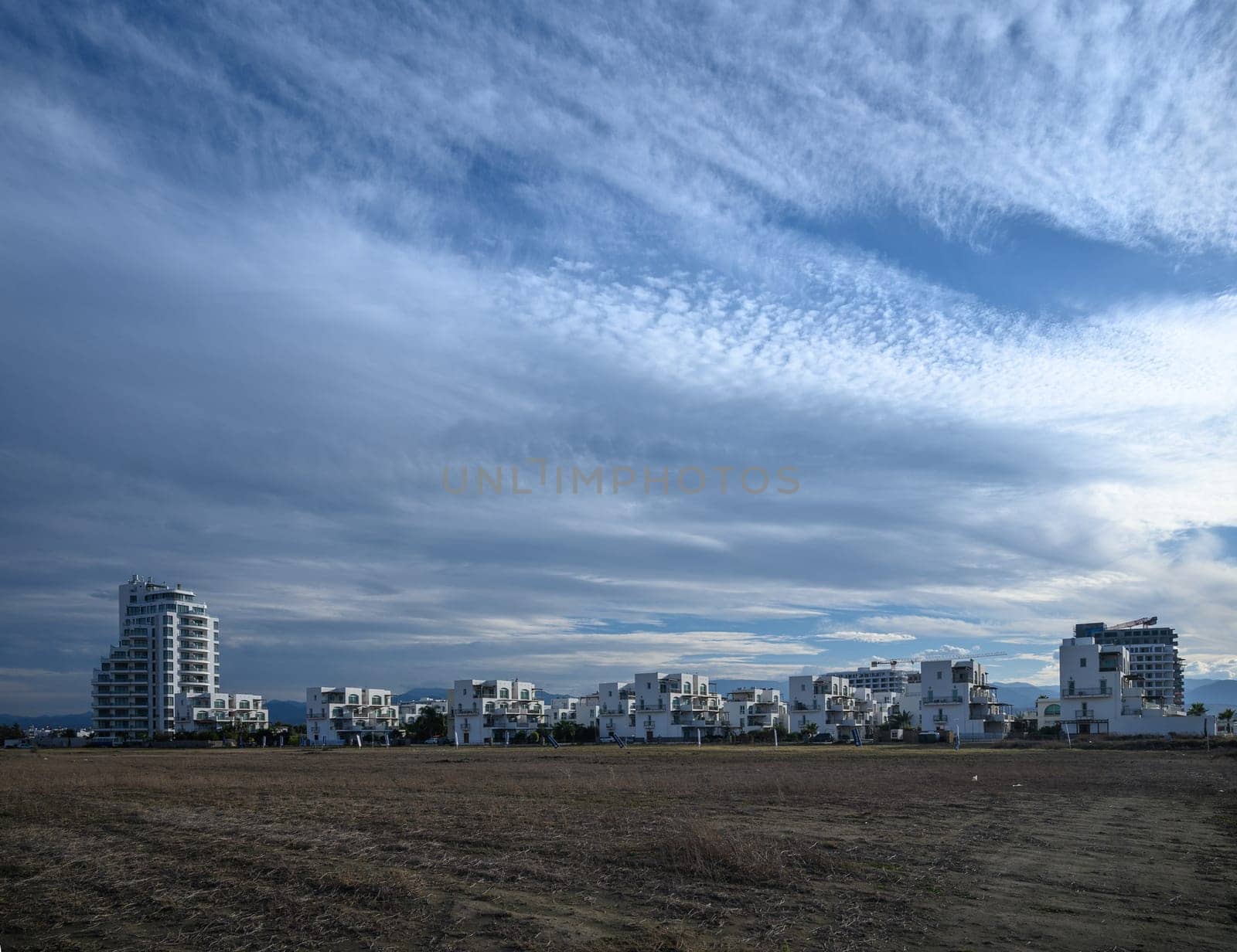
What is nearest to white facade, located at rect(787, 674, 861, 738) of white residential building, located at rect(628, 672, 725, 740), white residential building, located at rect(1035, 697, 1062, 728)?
white residential building, located at rect(628, 672, 725, 740)

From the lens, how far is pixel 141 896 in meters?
12.8

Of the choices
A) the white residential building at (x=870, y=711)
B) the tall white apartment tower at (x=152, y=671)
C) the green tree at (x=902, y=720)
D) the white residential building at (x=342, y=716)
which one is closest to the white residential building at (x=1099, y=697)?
the green tree at (x=902, y=720)

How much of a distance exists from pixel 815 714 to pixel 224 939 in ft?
425

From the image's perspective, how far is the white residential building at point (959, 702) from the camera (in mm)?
110125

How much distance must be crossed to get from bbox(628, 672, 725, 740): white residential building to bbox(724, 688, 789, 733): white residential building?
14.4ft

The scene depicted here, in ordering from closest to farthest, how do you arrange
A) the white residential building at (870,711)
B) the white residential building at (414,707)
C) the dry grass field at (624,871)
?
the dry grass field at (624,871), the white residential building at (870,711), the white residential building at (414,707)

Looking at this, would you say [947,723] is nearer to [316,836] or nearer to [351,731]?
[351,731]

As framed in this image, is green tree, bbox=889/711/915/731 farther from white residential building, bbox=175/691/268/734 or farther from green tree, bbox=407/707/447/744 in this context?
white residential building, bbox=175/691/268/734

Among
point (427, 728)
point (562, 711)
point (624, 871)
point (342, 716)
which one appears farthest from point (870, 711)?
point (624, 871)

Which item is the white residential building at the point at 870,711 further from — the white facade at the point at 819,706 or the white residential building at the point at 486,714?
the white residential building at the point at 486,714

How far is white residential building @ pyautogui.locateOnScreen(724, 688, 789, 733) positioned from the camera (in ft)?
458

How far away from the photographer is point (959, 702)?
11081 cm

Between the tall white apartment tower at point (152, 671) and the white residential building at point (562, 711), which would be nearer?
the tall white apartment tower at point (152, 671)

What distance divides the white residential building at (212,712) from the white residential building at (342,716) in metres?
7.88
